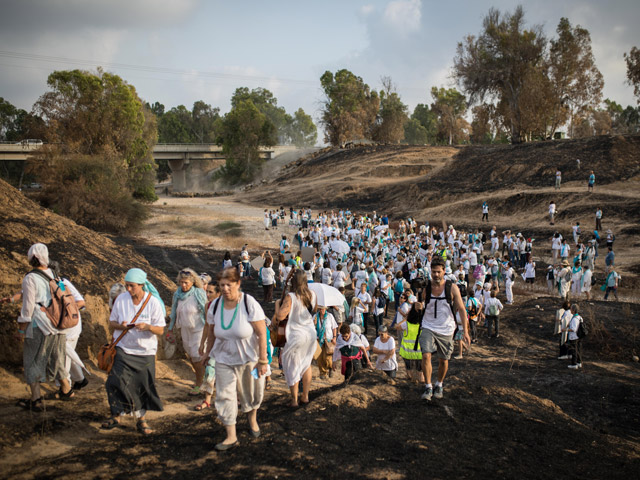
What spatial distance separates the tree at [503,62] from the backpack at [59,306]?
4951cm

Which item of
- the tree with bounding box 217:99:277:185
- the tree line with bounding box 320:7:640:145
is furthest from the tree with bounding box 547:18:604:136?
the tree with bounding box 217:99:277:185

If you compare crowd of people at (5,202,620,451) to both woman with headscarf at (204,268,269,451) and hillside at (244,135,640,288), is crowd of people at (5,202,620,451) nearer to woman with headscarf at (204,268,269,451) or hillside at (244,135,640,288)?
woman with headscarf at (204,268,269,451)

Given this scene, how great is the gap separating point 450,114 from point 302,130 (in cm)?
7895

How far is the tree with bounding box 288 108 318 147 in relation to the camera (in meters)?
144

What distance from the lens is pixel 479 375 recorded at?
8141mm

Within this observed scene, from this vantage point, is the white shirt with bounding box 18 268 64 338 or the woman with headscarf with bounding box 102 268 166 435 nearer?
the woman with headscarf with bounding box 102 268 166 435

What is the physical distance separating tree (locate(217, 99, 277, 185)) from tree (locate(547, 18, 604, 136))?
3576cm

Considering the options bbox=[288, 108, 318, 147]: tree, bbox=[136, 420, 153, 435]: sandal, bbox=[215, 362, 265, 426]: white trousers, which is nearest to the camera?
bbox=[215, 362, 265, 426]: white trousers

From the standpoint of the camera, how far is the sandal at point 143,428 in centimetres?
443

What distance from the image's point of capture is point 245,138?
66.9 metres

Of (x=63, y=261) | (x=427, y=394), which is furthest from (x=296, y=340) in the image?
(x=63, y=261)

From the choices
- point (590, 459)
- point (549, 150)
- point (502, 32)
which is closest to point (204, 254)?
point (590, 459)

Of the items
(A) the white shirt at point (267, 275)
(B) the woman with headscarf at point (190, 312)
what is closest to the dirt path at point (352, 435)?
(B) the woman with headscarf at point (190, 312)

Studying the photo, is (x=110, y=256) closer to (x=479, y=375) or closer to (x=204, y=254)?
(x=479, y=375)
